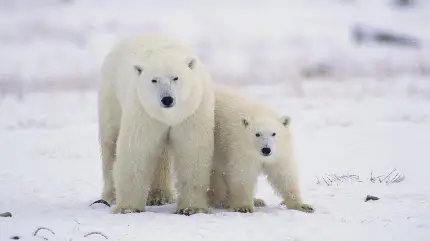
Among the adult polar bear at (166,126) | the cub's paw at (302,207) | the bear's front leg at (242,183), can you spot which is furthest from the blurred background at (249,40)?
the adult polar bear at (166,126)

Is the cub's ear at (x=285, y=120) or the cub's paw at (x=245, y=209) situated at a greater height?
the cub's ear at (x=285, y=120)

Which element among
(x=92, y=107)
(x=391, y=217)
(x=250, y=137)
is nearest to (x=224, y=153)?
(x=250, y=137)

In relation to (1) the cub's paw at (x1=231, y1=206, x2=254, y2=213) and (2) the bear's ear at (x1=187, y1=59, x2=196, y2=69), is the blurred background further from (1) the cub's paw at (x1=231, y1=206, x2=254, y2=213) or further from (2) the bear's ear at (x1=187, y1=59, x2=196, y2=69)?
(2) the bear's ear at (x1=187, y1=59, x2=196, y2=69)

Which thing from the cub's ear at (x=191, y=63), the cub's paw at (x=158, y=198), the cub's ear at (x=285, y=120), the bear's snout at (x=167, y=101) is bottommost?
the cub's paw at (x=158, y=198)

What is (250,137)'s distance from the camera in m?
6.41

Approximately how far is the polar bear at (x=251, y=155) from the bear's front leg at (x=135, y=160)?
2.13 ft

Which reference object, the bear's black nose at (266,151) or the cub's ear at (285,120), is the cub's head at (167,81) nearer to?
the bear's black nose at (266,151)

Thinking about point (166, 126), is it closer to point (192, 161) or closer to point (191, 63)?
point (192, 161)

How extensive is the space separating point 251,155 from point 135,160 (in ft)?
3.27

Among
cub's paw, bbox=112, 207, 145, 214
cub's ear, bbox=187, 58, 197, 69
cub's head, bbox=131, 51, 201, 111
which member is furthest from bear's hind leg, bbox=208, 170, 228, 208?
cub's ear, bbox=187, 58, 197, 69

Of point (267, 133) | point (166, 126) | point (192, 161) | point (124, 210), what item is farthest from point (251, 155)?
point (124, 210)

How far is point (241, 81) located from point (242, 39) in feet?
20.0

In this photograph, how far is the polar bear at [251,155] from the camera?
6375 mm

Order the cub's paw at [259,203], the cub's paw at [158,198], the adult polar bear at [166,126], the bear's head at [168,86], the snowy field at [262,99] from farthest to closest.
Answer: the cub's paw at [158,198] → the cub's paw at [259,203] → the adult polar bear at [166,126] → the bear's head at [168,86] → the snowy field at [262,99]
